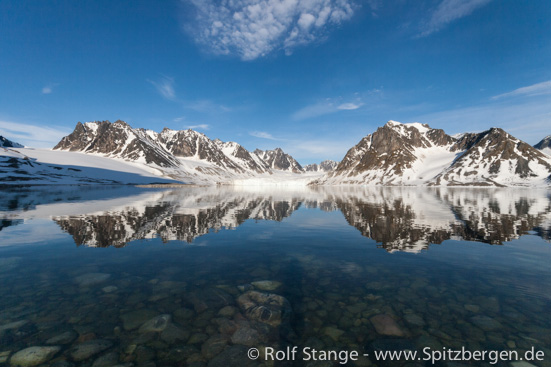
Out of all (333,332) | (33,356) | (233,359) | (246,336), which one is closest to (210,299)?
(246,336)

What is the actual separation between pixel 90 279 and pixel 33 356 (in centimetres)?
643

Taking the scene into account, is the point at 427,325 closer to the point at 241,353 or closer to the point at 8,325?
the point at 241,353

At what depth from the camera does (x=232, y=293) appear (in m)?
11.5

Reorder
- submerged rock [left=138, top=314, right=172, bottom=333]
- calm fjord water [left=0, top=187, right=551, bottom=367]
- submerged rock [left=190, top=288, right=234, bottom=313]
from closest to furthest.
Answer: calm fjord water [left=0, top=187, right=551, bottom=367]
submerged rock [left=138, top=314, right=172, bottom=333]
submerged rock [left=190, top=288, right=234, bottom=313]

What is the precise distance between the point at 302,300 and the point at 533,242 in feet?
75.3

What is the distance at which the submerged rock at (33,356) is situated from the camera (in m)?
6.88

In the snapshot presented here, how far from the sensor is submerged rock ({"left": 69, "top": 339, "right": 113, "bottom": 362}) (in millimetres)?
7191

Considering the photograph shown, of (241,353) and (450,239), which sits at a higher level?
(450,239)

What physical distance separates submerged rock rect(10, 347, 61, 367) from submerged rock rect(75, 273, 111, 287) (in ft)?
17.5

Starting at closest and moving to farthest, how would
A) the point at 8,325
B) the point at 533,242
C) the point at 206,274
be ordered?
the point at 8,325 → the point at 206,274 → the point at 533,242

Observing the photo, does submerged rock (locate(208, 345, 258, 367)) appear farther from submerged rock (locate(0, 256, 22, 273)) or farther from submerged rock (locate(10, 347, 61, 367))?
submerged rock (locate(0, 256, 22, 273))

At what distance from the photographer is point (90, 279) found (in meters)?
12.9

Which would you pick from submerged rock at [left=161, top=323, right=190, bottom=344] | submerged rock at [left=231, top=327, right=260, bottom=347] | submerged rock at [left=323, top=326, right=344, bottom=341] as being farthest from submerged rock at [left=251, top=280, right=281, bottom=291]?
submerged rock at [left=161, top=323, right=190, bottom=344]

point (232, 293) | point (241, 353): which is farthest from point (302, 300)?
point (241, 353)
